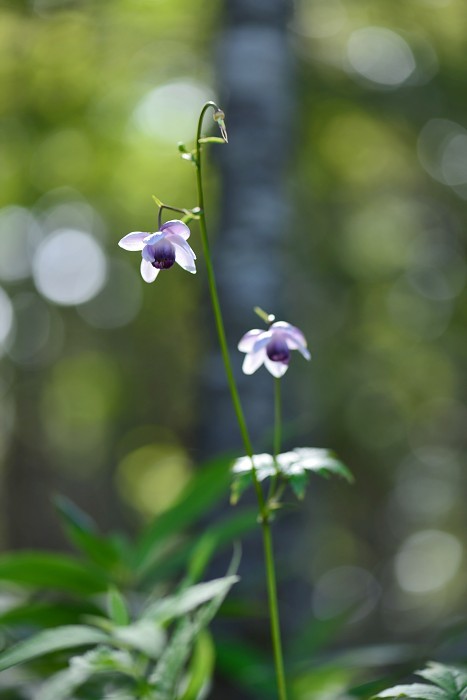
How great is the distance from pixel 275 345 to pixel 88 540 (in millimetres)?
822

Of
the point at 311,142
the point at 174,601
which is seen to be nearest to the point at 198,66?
the point at 311,142

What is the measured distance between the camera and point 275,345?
1.53 m

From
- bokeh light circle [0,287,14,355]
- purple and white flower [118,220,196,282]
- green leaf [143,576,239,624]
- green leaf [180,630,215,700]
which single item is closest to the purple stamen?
purple and white flower [118,220,196,282]

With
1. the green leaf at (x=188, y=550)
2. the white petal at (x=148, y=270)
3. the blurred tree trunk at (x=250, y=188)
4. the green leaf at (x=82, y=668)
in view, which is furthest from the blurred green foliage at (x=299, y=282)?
the white petal at (x=148, y=270)

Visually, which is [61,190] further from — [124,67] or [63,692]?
[63,692]

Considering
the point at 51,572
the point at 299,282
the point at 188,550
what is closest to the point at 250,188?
the point at 188,550

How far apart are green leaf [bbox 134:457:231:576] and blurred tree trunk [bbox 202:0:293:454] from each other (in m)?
1.60

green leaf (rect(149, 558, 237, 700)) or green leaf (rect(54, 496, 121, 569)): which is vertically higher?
green leaf (rect(54, 496, 121, 569))

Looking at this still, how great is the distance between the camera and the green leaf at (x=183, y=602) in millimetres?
1557

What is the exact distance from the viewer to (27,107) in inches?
325

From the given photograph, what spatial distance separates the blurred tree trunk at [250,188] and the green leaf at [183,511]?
160 centimetres

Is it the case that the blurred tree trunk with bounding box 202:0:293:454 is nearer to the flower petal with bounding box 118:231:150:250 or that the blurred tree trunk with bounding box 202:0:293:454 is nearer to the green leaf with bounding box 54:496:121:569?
the green leaf with bounding box 54:496:121:569

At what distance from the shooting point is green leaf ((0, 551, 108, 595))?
195 centimetres

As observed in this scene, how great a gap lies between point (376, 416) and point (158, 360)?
3180mm
